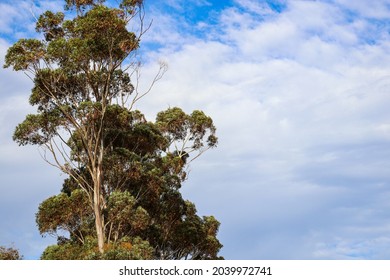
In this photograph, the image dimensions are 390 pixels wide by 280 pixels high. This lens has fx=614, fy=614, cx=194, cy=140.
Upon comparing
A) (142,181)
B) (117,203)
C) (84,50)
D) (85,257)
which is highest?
(84,50)

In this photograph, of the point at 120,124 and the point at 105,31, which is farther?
the point at 120,124

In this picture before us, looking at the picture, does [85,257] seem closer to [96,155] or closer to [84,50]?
[96,155]

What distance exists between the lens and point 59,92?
26.1 meters

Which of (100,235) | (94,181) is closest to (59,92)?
(94,181)

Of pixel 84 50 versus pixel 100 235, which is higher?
pixel 84 50

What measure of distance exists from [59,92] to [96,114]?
6.73ft

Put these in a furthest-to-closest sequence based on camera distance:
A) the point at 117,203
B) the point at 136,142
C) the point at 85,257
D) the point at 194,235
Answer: the point at 194,235 → the point at 136,142 → the point at 117,203 → the point at 85,257

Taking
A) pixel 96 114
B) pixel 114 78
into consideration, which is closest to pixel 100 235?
pixel 96 114

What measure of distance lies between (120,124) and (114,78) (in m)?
2.07

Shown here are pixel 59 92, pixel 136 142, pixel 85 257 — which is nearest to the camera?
pixel 85 257

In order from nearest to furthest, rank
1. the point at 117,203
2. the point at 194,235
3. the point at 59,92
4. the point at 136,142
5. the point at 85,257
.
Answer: the point at 85,257 → the point at 117,203 → the point at 59,92 → the point at 136,142 → the point at 194,235

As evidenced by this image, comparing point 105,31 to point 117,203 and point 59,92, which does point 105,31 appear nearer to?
point 59,92

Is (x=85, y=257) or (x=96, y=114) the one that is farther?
(x=96, y=114)

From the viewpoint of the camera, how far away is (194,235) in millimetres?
33000
